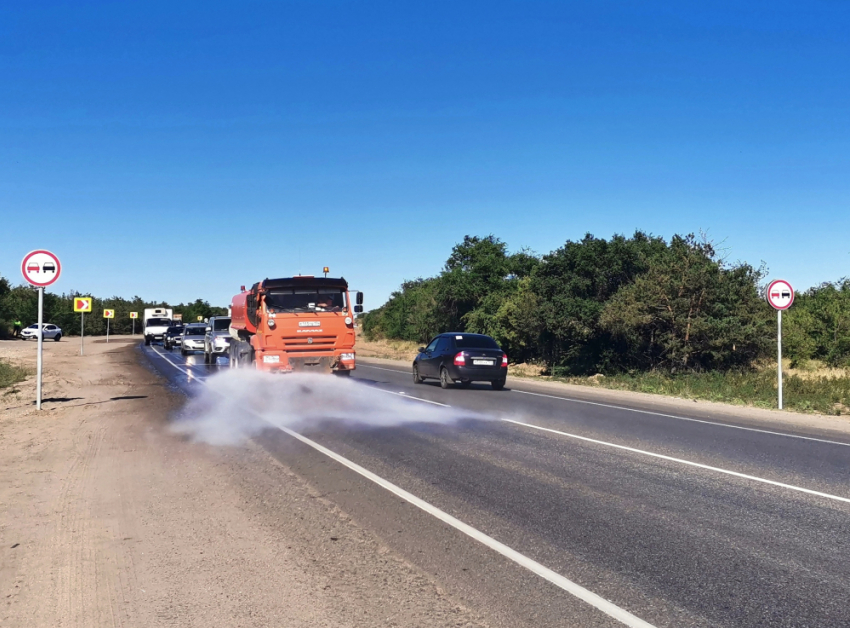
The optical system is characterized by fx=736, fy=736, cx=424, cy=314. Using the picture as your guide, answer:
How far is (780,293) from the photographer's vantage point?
1747 cm

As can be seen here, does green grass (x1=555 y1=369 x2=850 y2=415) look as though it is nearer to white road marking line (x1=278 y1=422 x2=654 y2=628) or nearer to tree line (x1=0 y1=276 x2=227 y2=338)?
white road marking line (x1=278 y1=422 x2=654 y2=628)

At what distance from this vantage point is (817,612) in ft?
14.7

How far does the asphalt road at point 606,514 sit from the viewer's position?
4.68 metres

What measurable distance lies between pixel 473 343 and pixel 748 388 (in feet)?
26.0

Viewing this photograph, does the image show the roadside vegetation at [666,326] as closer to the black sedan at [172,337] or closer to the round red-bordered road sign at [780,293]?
the round red-bordered road sign at [780,293]

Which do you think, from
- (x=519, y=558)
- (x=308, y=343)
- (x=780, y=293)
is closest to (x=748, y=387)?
(x=780, y=293)

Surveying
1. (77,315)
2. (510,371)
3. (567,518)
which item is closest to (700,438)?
(567,518)

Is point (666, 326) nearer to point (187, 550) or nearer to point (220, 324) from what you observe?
point (220, 324)

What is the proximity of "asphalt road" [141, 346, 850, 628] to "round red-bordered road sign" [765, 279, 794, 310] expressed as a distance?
218 inches

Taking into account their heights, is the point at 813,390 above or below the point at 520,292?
below

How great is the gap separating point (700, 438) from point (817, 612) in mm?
7824

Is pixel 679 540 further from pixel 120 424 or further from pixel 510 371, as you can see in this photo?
pixel 510 371

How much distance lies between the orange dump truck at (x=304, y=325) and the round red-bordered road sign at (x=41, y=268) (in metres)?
6.45

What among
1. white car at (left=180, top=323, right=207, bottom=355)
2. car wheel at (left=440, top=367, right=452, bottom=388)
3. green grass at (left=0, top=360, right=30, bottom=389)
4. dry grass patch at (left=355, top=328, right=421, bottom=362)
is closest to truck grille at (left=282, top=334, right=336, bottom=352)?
car wheel at (left=440, top=367, right=452, bottom=388)
